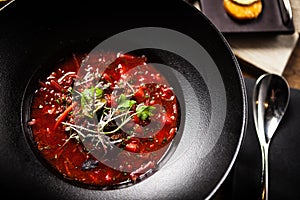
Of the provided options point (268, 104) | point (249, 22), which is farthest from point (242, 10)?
point (268, 104)

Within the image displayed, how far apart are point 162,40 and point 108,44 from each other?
1.04 ft

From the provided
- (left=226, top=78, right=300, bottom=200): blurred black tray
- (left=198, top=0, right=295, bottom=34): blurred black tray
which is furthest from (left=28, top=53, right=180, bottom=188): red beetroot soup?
(left=198, top=0, right=295, bottom=34): blurred black tray

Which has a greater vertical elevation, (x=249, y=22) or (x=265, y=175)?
(x=249, y=22)

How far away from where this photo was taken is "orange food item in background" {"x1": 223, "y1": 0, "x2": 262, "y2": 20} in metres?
2.85

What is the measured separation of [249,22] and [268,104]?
0.60 metres

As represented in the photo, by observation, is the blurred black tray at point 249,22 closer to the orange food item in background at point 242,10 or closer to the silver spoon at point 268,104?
the orange food item in background at point 242,10

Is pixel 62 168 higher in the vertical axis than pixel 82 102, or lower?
lower

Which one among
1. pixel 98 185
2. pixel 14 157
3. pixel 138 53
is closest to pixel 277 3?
pixel 138 53

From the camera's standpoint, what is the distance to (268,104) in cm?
259

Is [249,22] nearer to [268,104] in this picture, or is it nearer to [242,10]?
[242,10]

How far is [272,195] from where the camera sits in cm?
231

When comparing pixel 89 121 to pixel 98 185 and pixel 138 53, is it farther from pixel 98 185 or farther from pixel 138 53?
pixel 138 53

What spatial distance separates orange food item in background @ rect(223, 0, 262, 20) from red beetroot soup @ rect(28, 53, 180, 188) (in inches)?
28.4

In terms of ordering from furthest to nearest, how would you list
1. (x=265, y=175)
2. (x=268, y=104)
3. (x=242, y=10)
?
(x=242, y=10) → (x=268, y=104) → (x=265, y=175)
